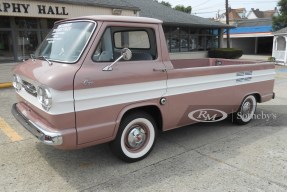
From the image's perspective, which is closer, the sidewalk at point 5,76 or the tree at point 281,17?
the sidewalk at point 5,76

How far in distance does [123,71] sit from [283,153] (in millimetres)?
3012

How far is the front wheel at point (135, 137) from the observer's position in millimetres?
3990

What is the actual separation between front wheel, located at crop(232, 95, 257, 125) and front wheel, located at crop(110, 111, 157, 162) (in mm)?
2434

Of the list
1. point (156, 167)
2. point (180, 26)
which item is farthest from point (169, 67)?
point (180, 26)

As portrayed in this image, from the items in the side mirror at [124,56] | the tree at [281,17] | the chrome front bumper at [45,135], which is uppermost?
the tree at [281,17]

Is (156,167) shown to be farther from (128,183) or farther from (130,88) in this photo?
(130,88)

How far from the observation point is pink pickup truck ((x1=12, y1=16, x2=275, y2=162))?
3.37 meters

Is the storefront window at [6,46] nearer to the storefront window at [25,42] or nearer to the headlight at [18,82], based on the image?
the storefront window at [25,42]

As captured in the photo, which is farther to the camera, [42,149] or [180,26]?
[180,26]

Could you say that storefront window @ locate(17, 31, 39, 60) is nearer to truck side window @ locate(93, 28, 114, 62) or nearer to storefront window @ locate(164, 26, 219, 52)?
storefront window @ locate(164, 26, 219, 52)

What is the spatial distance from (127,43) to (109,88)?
4.24 ft

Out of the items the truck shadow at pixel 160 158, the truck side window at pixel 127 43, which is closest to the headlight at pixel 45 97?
the truck side window at pixel 127 43

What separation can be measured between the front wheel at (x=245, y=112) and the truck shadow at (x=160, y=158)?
282 millimetres

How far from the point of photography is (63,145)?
11.0 ft
